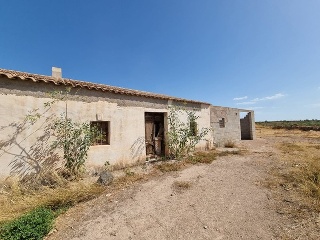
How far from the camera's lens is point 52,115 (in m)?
6.51

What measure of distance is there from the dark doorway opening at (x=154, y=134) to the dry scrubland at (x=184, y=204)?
2.69 meters

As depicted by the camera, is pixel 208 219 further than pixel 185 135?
No

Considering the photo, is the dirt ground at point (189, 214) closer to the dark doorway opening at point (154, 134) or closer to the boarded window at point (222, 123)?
the dark doorway opening at point (154, 134)

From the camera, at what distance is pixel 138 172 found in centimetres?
766

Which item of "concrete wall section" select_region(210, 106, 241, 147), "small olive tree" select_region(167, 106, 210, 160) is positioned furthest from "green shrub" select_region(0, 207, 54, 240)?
"concrete wall section" select_region(210, 106, 241, 147)

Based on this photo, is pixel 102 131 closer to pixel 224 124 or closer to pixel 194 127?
pixel 194 127

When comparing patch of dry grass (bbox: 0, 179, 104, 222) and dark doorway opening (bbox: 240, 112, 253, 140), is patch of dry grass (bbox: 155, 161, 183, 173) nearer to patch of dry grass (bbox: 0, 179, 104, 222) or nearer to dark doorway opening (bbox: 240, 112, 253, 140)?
patch of dry grass (bbox: 0, 179, 104, 222)

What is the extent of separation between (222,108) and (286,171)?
9808mm

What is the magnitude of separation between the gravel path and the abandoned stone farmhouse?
2.37m

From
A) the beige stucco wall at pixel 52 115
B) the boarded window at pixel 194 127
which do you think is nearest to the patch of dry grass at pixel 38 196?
the beige stucco wall at pixel 52 115

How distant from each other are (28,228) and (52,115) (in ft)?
12.8

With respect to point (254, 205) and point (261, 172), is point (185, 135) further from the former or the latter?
point (254, 205)

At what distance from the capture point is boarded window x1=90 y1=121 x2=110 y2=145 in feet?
25.0

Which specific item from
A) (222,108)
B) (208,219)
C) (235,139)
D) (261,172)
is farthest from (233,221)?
(235,139)
